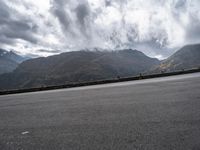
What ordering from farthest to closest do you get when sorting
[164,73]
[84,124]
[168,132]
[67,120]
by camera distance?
[164,73] → [67,120] → [84,124] → [168,132]

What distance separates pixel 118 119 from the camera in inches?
190

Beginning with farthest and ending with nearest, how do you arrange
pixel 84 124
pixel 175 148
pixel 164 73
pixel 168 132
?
pixel 164 73 → pixel 84 124 → pixel 168 132 → pixel 175 148

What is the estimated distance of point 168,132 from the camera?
3613 millimetres

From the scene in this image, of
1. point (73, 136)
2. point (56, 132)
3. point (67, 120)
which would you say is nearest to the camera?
point (73, 136)

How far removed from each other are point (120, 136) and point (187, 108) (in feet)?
8.90

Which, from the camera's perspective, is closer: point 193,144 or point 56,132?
point 193,144

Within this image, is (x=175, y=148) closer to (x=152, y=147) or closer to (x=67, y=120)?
(x=152, y=147)

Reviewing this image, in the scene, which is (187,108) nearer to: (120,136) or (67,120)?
Result: (120,136)

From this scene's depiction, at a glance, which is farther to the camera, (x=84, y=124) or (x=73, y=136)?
(x=84, y=124)

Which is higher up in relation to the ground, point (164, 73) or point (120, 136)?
point (164, 73)

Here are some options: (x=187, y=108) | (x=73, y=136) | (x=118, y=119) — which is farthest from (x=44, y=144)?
(x=187, y=108)

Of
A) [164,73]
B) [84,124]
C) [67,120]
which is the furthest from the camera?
[164,73]

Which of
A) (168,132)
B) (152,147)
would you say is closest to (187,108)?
(168,132)

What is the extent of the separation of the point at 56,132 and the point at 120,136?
1.56 m
